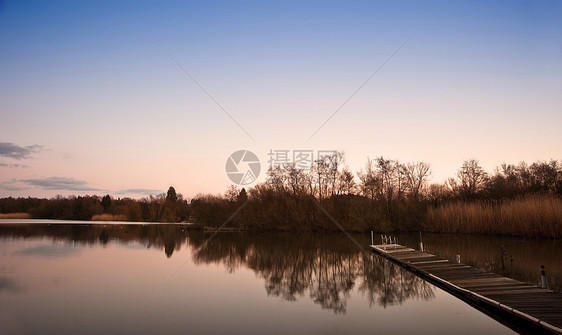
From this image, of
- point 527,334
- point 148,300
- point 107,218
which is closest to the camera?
point 527,334

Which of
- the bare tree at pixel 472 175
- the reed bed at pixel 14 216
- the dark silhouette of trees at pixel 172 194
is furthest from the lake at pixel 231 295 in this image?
the dark silhouette of trees at pixel 172 194

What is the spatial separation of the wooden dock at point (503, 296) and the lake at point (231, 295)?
1.14 feet

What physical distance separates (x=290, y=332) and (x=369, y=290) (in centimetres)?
493

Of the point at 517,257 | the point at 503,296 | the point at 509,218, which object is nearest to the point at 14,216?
the point at 509,218

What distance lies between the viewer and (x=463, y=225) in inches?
1180

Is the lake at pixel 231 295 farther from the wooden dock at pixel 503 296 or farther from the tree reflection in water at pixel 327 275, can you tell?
the wooden dock at pixel 503 296

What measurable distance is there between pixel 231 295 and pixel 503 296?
691 cm

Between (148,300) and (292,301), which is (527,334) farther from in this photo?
(148,300)

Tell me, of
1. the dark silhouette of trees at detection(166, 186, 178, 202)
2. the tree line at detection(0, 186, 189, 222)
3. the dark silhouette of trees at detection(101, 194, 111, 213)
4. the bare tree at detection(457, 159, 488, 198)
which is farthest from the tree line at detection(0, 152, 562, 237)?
the dark silhouette of trees at detection(166, 186, 178, 202)

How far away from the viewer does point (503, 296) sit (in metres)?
9.55

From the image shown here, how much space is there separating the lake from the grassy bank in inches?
237

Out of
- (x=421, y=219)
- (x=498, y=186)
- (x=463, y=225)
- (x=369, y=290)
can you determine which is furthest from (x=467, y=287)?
(x=498, y=186)

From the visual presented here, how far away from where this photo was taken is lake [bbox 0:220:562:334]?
8.33 meters

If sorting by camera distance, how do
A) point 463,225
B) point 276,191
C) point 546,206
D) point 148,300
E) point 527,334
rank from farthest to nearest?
point 276,191 → point 463,225 → point 546,206 → point 148,300 → point 527,334
